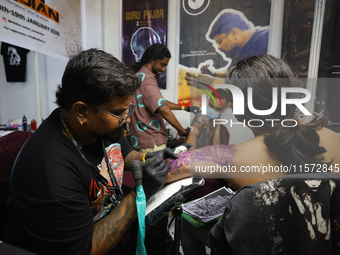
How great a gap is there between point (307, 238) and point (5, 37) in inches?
99.7

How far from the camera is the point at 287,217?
0.59 meters

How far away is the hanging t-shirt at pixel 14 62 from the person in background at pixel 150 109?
→ 127 cm

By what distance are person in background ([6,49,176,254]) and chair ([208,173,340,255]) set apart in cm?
43

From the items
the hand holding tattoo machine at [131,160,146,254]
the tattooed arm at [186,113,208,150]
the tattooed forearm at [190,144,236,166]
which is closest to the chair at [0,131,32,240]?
the hand holding tattoo machine at [131,160,146,254]

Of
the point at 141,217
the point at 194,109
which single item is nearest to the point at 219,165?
the point at 141,217

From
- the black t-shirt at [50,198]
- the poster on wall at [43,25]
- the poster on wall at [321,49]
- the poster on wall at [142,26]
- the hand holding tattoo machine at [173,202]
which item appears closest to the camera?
the black t-shirt at [50,198]

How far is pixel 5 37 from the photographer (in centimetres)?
175

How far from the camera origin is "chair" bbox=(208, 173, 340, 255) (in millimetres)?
559

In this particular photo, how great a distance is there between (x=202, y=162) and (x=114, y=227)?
579 millimetres

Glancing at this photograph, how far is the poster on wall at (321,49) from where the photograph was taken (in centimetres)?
232


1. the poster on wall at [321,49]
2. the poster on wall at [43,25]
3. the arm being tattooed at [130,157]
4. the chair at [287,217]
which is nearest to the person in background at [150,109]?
the arm being tattooed at [130,157]

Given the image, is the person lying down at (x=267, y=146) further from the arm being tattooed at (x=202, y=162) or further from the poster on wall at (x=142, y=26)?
the poster on wall at (x=142, y=26)

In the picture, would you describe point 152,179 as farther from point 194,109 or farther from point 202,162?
point 194,109

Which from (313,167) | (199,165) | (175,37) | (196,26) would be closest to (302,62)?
(196,26)
